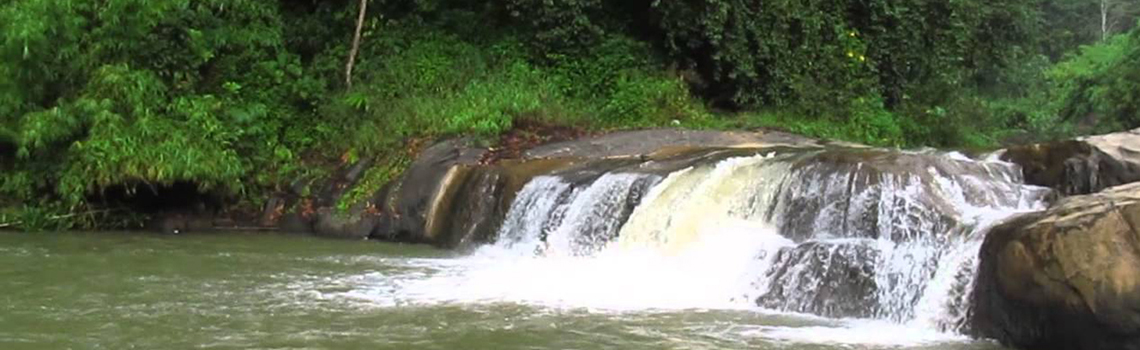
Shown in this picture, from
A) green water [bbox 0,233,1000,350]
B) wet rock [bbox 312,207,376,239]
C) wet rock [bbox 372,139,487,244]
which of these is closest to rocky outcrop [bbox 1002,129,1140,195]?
green water [bbox 0,233,1000,350]

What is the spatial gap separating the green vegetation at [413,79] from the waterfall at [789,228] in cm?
369

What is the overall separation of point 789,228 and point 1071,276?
357 cm

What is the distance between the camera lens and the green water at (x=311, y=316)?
6980mm

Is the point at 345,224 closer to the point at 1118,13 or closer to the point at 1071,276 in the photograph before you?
the point at 1071,276

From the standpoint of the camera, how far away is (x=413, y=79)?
16.8 meters

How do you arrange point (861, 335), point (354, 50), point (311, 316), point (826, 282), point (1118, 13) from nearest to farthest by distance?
point (861, 335)
point (311, 316)
point (826, 282)
point (354, 50)
point (1118, 13)

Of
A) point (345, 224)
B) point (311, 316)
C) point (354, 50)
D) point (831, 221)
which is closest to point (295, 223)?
point (345, 224)

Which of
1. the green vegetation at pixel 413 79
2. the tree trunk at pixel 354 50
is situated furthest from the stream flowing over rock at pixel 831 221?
the tree trunk at pixel 354 50

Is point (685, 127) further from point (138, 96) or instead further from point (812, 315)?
point (812, 315)

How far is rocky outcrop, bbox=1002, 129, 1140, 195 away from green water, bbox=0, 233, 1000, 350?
3.04 metres

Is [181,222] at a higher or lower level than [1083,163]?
lower

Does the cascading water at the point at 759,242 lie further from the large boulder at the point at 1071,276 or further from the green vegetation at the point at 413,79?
the green vegetation at the point at 413,79

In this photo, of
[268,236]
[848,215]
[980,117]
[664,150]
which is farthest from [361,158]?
[980,117]

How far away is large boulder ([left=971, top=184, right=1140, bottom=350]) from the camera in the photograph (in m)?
6.30
